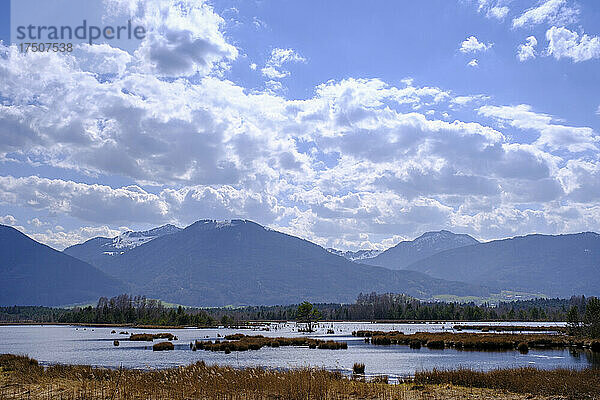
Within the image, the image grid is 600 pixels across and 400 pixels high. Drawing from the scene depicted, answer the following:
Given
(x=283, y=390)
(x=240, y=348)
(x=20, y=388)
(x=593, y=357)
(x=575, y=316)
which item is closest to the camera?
(x=283, y=390)

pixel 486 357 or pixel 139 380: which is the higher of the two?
pixel 139 380

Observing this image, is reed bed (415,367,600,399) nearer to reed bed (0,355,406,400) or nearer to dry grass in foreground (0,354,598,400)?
dry grass in foreground (0,354,598,400)

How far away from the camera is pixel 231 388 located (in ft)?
103

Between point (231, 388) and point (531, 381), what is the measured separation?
1836 cm

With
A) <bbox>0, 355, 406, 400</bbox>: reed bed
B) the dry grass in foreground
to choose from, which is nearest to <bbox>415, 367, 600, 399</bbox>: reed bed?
the dry grass in foreground

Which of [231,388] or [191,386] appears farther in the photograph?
[191,386]

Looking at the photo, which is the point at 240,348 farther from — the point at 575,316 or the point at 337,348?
the point at 575,316

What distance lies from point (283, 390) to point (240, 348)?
1886 inches

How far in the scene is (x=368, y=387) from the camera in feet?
110

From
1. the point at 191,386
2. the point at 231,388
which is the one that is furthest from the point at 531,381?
the point at 191,386

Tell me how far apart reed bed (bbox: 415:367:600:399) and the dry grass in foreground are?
9 centimetres

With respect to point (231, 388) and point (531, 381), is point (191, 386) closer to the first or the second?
point (231, 388)

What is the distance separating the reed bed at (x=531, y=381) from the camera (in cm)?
3108

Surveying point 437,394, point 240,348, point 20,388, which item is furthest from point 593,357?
point 20,388
